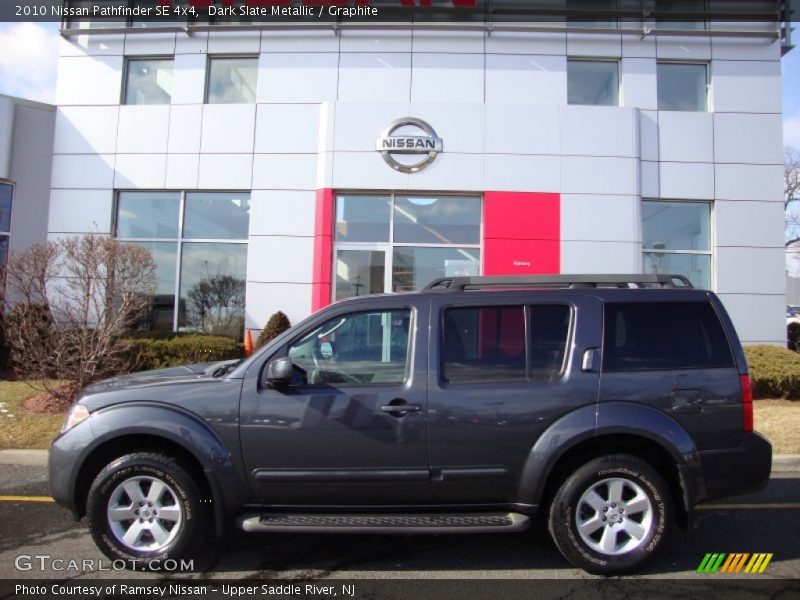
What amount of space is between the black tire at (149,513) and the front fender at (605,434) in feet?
6.91

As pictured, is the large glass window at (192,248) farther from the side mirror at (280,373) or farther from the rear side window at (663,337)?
the rear side window at (663,337)

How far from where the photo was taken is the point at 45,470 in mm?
5898

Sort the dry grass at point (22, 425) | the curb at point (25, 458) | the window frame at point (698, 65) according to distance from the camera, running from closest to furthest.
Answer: the curb at point (25, 458) → the dry grass at point (22, 425) → the window frame at point (698, 65)

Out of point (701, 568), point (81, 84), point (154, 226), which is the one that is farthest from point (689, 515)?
point (81, 84)

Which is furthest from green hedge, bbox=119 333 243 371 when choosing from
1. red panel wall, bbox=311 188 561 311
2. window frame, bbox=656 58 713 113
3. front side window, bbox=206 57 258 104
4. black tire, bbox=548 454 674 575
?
window frame, bbox=656 58 713 113

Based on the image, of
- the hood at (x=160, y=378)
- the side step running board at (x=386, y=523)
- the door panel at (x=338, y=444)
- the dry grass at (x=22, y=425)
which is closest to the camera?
the side step running board at (x=386, y=523)

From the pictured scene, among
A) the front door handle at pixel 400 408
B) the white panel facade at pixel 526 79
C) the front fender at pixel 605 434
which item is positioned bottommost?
the front fender at pixel 605 434

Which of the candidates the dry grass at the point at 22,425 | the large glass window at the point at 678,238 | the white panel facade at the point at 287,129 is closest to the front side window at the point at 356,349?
the dry grass at the point at 22,425

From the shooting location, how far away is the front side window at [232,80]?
11891 millimetres

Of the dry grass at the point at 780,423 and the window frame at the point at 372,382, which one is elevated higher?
the window frame at the point at 372,382

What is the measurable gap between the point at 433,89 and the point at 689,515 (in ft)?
32.2

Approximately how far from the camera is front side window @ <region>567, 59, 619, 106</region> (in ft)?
38.3

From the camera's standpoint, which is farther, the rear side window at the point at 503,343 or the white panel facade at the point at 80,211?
the white panel facade at the point at 80,211

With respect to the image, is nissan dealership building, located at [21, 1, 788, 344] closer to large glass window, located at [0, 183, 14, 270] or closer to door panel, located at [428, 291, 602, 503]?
large glass window, located at [0, 183, 14, 270]
